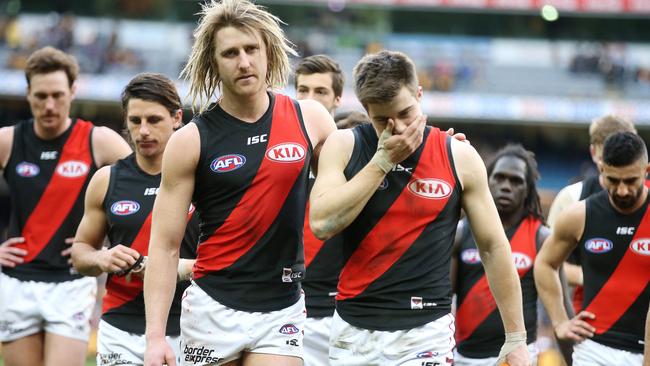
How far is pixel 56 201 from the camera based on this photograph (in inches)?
305

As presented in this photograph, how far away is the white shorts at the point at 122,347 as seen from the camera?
20.1 ft

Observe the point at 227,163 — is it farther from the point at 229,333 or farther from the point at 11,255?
the point at 11,255

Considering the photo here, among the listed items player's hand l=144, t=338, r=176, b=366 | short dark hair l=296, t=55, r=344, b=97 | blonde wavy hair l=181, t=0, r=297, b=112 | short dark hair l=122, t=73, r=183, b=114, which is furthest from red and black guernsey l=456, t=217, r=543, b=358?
player's hand l=144, t=338, r=176, b=366

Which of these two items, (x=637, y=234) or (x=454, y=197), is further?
(x=637, y=234)

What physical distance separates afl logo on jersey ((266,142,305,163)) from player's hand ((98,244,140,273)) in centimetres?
120

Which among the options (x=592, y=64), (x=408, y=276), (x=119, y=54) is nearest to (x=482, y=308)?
(x=408, y=276)

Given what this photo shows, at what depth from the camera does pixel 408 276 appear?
4910 millimetres

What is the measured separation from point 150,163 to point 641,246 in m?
3.21

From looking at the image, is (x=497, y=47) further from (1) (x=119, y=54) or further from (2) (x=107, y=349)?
(2) (x=107, y=349)

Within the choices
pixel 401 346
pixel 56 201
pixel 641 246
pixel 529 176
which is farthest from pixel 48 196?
pixel 641 246

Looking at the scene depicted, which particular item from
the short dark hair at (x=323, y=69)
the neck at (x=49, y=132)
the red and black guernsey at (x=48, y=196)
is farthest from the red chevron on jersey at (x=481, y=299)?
the neck at (x=49, y=132)

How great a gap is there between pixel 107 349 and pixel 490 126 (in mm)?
28983

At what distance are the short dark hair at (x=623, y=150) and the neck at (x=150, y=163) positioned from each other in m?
2.84

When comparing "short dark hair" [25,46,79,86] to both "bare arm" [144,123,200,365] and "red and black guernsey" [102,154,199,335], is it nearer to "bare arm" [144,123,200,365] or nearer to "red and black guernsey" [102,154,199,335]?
"red and black guernsey" [102,154,199,335]
